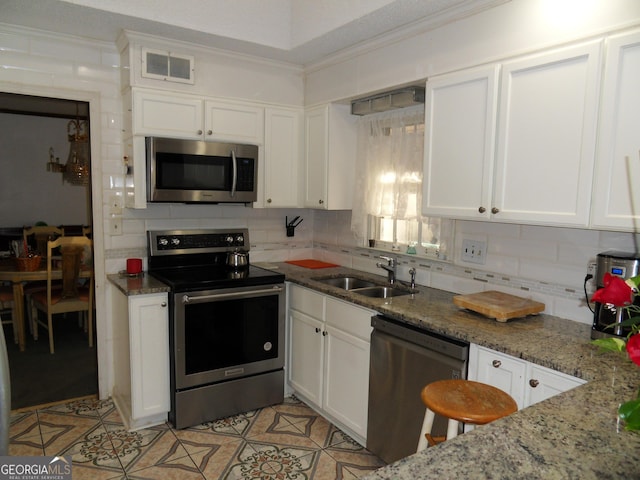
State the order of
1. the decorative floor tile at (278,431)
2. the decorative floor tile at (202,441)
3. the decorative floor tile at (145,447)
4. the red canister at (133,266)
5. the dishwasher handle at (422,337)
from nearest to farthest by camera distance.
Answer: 1. the dishwasher handle at (422,337)
2. the decorative floor tile at (145,447)
3. the decorative floor tile at (202,441)
4. the decorative floor tile at (278,431)
5. the red canister at (133,266)

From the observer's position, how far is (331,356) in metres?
2.85

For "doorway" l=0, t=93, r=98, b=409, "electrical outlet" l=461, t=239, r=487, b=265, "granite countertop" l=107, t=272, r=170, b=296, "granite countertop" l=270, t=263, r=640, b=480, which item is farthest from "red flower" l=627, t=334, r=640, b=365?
"doorway" l=0, t=93, r=98, b=409

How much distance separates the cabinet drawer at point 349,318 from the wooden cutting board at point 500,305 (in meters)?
0.50

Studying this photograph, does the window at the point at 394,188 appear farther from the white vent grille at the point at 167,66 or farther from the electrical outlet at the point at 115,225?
the electrical outlet at the point at 115,225

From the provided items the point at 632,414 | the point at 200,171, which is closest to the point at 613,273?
the point at 632,414

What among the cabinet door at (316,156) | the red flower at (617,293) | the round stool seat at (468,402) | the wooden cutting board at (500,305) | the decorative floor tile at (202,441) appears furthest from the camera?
the cabinet door at (316,156)

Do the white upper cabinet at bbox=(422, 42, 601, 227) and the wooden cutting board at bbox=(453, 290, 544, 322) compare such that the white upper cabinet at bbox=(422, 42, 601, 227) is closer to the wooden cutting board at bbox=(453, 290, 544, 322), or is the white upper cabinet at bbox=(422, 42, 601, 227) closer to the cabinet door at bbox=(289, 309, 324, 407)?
the wooden cutting board at bbox=(453, 290, 544, 322)

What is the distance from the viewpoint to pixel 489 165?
7.11ft

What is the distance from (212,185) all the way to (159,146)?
428 mm

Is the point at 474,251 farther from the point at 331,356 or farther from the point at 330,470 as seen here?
the point at 330,470

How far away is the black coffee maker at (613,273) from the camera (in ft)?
5.78

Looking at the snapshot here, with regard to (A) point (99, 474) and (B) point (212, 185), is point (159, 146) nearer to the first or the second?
(B) point (212, 185)

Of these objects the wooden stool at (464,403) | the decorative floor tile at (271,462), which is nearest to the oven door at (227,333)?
the decorative floor tile at (271,462)

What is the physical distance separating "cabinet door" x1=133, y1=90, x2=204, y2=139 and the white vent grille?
108 millimetres
